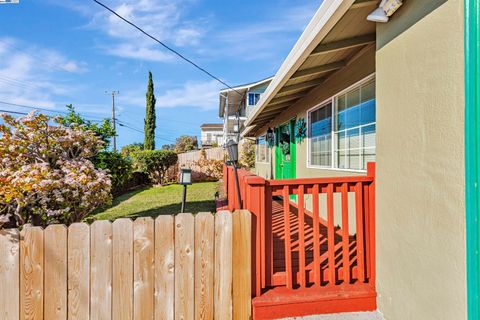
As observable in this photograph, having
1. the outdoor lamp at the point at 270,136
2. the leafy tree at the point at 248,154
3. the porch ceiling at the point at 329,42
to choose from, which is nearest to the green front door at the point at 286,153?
the outdoor lamp at the point at 270,136

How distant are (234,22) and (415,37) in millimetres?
8261

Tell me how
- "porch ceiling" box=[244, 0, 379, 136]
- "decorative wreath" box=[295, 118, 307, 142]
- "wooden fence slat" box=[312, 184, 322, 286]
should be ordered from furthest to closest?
"decorative wreath" box=[295, 118, 307, 142] < "wooden fence slat" box=[312, 184, 322, 286] < "porch ceiling" box=[244, 0, 379, 136]

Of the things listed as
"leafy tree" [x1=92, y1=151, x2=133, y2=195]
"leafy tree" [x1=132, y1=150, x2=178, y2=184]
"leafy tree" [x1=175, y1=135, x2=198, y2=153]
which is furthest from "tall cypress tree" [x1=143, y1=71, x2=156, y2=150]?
"leafy tree" [x1=92, y1=151, x2=133, y2=195]

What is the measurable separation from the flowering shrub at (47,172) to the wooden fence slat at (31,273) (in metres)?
1.37

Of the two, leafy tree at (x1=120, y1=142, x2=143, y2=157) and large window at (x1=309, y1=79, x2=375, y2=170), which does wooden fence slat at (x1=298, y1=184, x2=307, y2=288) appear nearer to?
large window at (x1=309, y1=79, x2=375, y2=170)

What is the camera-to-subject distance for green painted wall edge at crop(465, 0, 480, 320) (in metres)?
1.37

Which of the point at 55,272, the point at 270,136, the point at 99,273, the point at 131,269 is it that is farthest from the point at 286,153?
the point at 55,272

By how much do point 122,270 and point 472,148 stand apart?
8.17ft

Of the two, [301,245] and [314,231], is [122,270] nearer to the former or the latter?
[301,245]

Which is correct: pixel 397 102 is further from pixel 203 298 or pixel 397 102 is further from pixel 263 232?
pixel 203 298

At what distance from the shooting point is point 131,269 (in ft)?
6.85

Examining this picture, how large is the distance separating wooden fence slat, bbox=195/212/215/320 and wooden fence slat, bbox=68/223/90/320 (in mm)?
847

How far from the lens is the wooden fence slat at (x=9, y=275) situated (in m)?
1.94

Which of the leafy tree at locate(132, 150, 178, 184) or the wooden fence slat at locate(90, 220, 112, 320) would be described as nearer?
the wooden fence slat at locate(90, 220, 112, 320)
